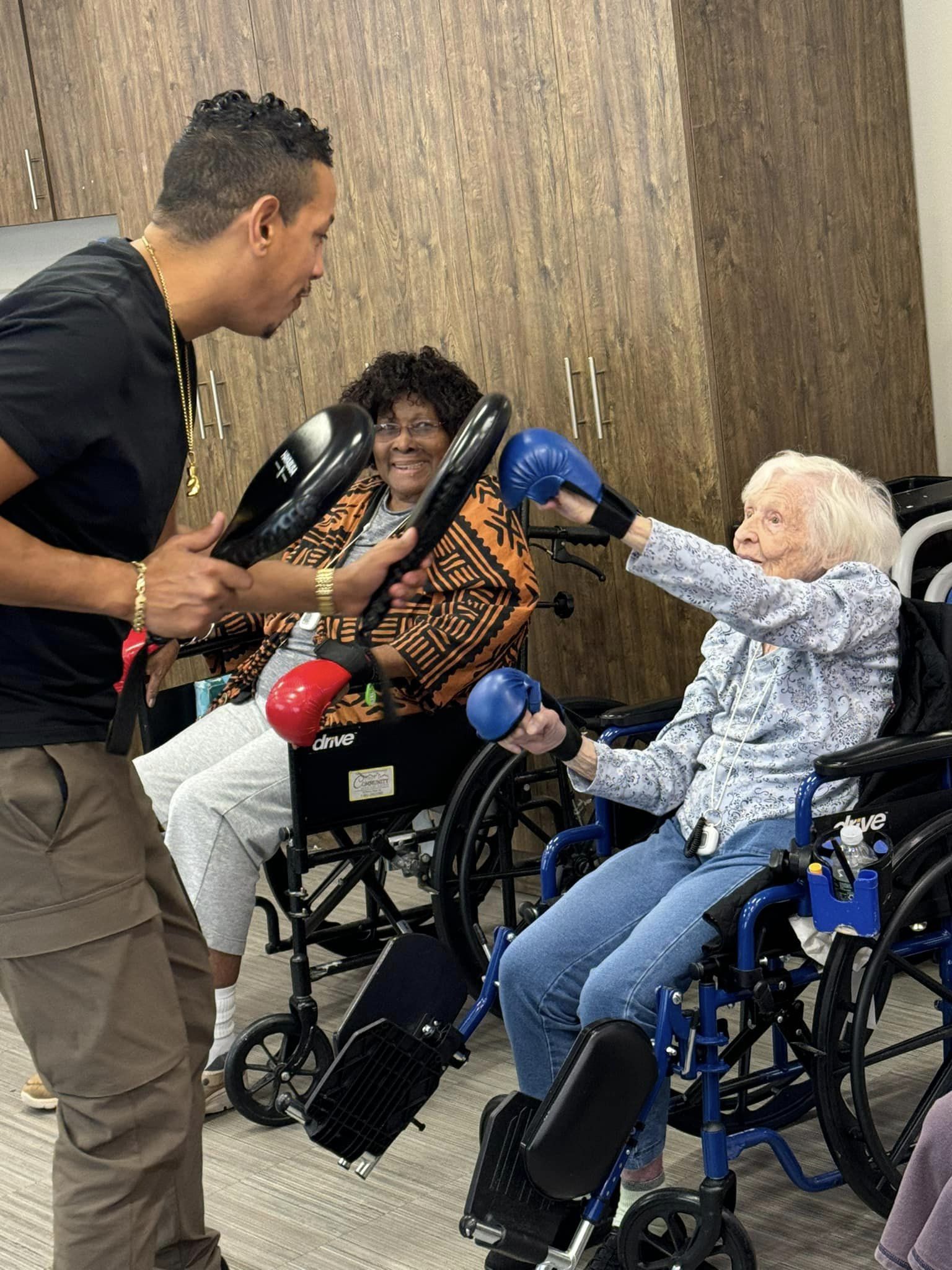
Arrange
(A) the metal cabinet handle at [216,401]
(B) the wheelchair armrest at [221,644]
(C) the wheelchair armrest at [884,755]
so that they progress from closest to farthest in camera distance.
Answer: (C) the wheelchair armrest at [884,755] → (B) the wheelchair armrest at [221,644] → (A) the metal cabinet handle at [216,401]

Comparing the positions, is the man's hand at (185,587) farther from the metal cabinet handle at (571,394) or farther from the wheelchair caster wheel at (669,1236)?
the metal cabinet handle at (571,394)

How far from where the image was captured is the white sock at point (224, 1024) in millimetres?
2607

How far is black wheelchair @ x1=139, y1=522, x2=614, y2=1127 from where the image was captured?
8.32 ft

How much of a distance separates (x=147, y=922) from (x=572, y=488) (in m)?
0.74

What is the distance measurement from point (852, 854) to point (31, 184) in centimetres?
349

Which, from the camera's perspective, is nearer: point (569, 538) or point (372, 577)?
point (372, 577)

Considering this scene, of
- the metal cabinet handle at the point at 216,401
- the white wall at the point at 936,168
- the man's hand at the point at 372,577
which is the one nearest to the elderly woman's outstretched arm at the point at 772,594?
the man's hand at the point at 372,577

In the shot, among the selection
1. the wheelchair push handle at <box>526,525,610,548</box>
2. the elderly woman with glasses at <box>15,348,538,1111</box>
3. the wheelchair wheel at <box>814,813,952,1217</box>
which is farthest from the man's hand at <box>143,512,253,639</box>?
the wheelchair push handle at <box>526,525,610,548</box>

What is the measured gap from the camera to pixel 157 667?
6.26ft

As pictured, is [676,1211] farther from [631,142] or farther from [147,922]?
[631,142]

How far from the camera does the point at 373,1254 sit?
2.11 meters

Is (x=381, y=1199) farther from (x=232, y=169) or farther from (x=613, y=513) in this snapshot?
(x=232, y=169)

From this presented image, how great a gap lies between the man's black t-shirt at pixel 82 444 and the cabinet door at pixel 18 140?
121 inches

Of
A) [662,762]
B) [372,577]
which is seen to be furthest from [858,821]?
[372,577]
